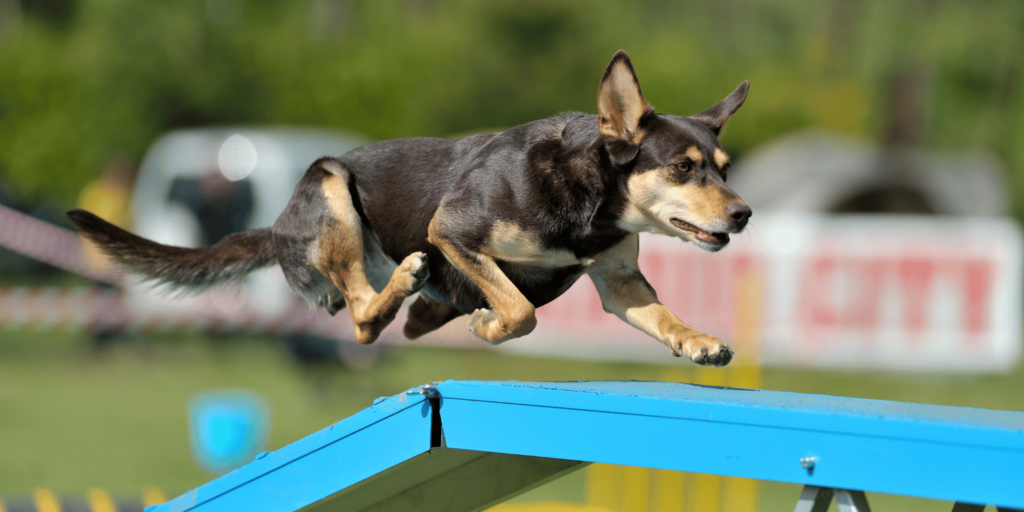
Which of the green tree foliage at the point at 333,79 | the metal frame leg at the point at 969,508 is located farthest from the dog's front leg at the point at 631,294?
the green tree foliage at the point at 333,79

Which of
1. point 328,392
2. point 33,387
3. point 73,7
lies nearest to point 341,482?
point 328,392

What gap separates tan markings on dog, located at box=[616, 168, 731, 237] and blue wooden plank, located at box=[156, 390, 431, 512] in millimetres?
798

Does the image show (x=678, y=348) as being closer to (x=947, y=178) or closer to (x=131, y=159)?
(x=947, y=178)

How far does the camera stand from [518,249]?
115 inches

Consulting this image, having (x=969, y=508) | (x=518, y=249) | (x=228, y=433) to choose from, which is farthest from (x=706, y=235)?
(x=228, y=433)

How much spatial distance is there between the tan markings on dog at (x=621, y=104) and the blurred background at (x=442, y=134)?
1805mm

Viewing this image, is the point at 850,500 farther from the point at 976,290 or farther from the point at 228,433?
the point at 976,290

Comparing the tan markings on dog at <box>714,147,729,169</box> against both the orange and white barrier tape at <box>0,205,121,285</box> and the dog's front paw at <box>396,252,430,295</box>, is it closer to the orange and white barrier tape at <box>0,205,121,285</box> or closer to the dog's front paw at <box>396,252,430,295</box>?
the dog's front paw at <box>396,252,430,295</box>

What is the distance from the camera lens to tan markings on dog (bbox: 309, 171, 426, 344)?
3.18 meters

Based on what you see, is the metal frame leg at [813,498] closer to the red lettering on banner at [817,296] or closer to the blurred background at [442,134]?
the blurred background at [442,134]

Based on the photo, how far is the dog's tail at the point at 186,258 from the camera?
3.49 metres

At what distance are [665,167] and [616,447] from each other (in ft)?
2.60

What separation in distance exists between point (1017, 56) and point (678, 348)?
554 inches

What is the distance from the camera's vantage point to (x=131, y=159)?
67.9 ft
